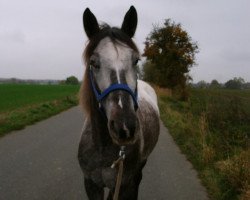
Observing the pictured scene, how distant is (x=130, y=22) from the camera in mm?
3367

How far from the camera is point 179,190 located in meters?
5.82

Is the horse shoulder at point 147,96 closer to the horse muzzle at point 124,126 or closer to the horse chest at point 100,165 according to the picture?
the horse chest at point 100,165

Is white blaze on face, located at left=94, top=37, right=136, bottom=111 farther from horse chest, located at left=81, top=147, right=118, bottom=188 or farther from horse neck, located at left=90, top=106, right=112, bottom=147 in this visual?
horse chest, located at left=81, top=147, right=118, bottom=188

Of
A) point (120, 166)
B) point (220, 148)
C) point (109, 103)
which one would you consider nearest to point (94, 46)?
point (109, 103)

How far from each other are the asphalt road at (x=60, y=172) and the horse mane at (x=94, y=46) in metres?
2.45

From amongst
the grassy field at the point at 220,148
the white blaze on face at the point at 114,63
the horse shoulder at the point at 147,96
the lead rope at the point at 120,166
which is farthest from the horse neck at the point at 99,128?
the grassy field at the point at 220,148

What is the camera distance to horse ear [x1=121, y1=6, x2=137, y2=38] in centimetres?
330

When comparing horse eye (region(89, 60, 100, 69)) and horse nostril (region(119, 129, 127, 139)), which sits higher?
horse eye (region(89, 60, 100, 69))

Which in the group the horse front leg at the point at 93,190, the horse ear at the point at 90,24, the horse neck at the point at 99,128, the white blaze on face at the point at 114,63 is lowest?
the horse front leg at the point at 93,190

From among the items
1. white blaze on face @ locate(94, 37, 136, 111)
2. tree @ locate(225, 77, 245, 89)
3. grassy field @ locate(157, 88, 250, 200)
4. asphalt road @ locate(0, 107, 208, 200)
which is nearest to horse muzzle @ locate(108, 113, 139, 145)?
white blaze on face @ locate(94, 37, 136, 111)

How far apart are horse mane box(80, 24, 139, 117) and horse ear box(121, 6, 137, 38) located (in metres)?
0.09

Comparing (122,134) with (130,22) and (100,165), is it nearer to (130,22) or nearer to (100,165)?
(100,165)

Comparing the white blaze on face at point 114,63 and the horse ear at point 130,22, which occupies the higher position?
the horse ear at point 130,22

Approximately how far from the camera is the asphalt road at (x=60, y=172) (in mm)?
5557
